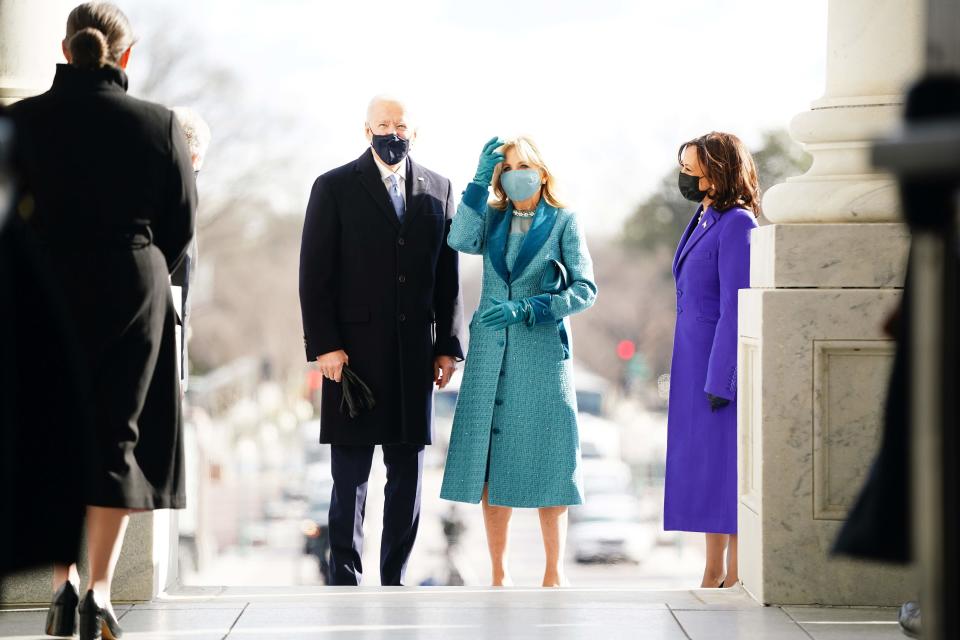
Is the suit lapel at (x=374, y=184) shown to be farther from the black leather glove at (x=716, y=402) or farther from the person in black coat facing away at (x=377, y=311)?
the black leather glove at (x=716, y=402)

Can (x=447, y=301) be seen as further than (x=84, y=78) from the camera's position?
Yes

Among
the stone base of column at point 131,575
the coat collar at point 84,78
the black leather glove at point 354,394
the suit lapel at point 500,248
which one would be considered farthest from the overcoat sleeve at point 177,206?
the suit lapel at point 500,248

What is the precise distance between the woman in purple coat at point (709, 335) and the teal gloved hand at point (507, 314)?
2.28 feet

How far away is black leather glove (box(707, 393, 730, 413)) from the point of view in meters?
5.82

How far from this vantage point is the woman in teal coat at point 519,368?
230 inches

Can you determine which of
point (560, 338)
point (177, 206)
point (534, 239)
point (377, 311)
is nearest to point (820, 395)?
point (560, 338)

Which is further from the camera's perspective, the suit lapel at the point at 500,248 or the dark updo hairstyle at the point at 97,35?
the suit lapel at the point at 500,248

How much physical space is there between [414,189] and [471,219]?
331mm

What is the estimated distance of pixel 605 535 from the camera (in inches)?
1336

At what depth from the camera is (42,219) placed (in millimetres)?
4250

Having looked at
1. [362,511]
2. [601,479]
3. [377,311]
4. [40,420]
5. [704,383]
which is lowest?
[601,479]

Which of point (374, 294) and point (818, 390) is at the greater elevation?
point (374, 294)

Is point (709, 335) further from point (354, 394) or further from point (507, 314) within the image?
point (354, 394)

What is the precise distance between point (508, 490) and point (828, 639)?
1694 millimetres
